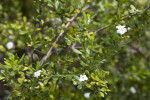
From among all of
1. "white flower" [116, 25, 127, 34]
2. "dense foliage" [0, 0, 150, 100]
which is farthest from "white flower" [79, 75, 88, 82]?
"white flower" [116, 25, 127, 34]

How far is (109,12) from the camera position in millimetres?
2600

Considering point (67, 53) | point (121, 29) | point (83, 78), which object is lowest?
point (83, 78)

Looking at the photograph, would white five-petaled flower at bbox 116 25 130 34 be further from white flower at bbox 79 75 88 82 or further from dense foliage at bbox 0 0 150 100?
white flower at bbox 79 75 88 82

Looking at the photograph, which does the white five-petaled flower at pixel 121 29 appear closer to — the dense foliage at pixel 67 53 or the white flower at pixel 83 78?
the dense foliage at pixel 67 53

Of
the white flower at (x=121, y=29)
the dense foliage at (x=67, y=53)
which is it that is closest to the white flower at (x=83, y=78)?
the dense foliage at (x=67, y=53)

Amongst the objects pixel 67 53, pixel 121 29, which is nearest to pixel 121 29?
pixel 121 29

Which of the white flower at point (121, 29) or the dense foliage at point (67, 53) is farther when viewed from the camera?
the white flower at point (121, 29)

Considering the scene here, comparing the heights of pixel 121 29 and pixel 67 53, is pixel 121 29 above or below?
above

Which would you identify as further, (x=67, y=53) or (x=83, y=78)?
(x=67, y=53)

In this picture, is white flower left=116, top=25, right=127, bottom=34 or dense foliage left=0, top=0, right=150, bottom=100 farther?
white flower left=116, top=25, right=127, bottom=34

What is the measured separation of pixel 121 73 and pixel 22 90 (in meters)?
1.55

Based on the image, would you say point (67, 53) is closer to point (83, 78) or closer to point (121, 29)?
point (83, 78)

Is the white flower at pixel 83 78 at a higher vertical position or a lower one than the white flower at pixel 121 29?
lower

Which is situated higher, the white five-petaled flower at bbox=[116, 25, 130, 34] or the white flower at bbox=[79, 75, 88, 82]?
the white five-petaled flower at bbox=[116, 25, 130, 34]
